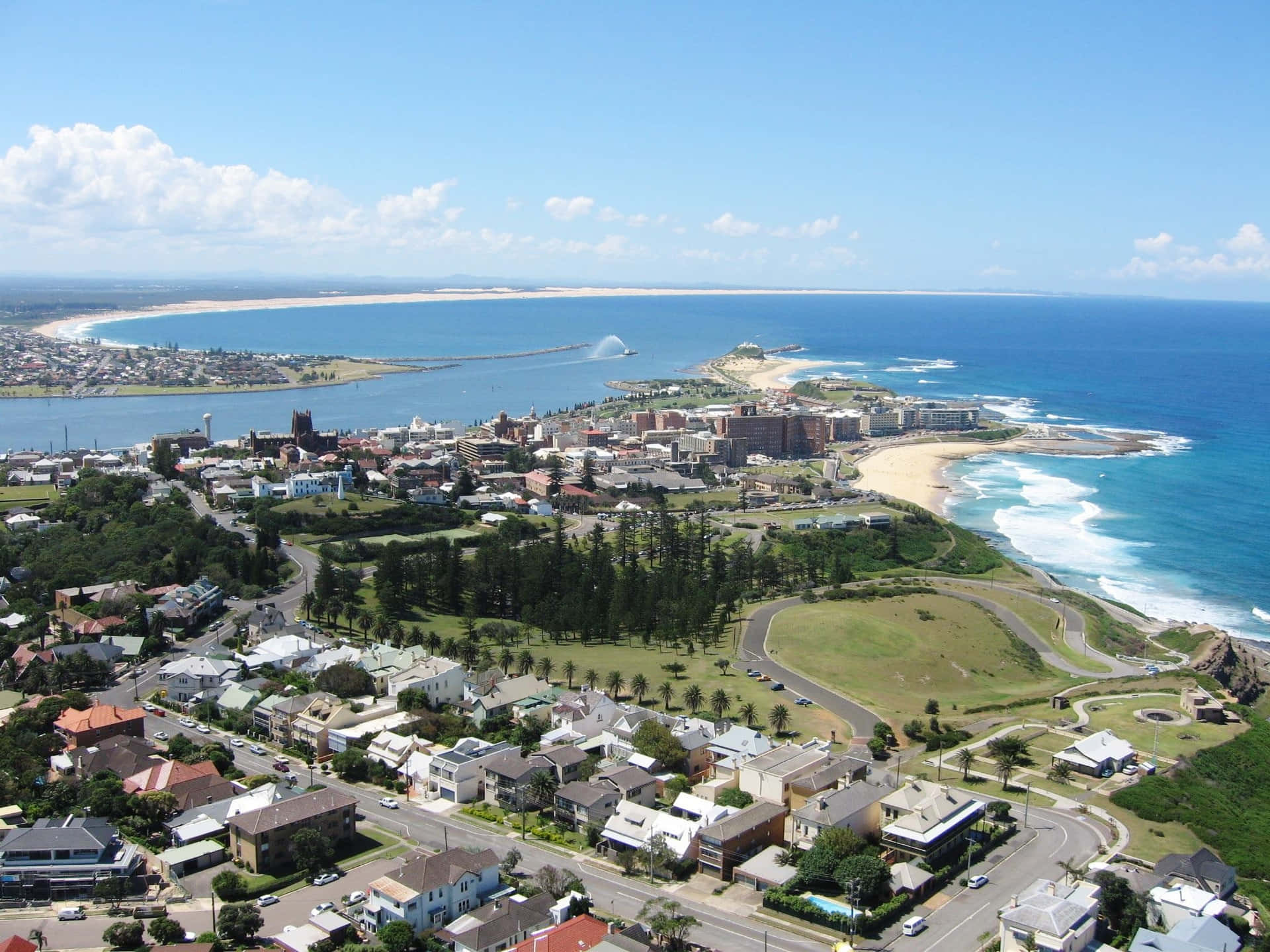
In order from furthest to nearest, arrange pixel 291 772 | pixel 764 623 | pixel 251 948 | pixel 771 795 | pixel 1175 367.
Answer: pixel 1175 367 → pixel 764 623 → pixel 291 772 → pixel 771 795 → pixel 251 948

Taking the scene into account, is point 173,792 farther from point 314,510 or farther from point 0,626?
point 314,510

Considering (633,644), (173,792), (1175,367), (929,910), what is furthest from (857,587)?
(1175,367)

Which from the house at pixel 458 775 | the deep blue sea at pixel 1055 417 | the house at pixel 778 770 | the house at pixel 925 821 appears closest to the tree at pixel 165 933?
the house at pixel 458 775

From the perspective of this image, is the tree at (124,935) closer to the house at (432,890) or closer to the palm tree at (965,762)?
the house at (432,890)

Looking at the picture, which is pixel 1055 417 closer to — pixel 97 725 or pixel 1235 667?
pixel 1235 667

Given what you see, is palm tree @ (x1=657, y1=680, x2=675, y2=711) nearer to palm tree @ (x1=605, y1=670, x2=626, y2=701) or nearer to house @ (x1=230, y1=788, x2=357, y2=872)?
palm tree @ (x1=605, y1=670, x2=626, y2=701)
